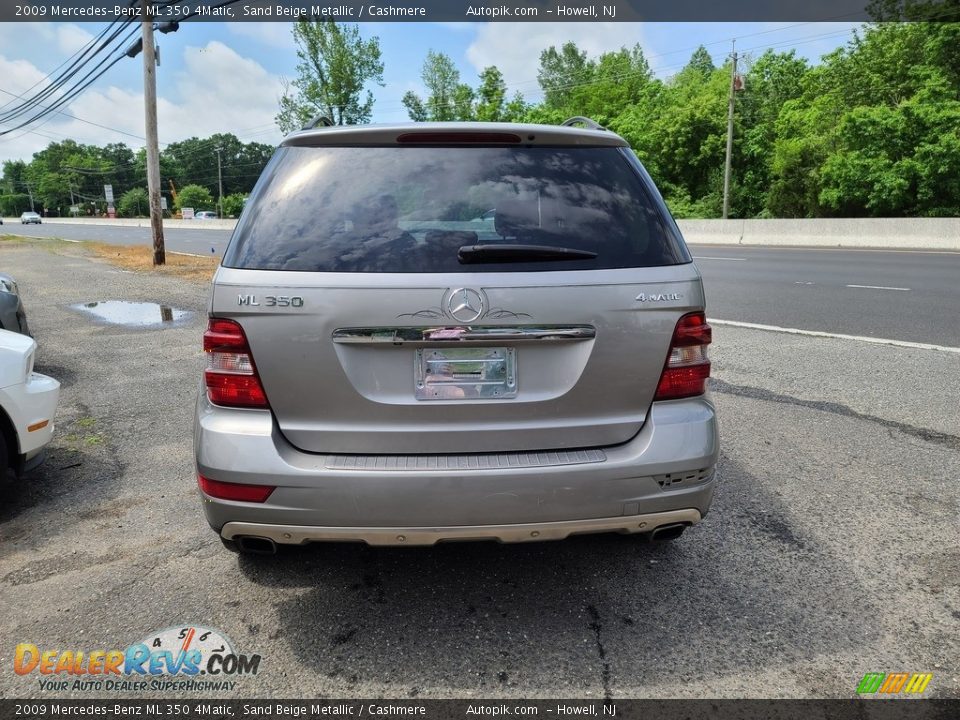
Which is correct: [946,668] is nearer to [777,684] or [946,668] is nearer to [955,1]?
[777,684]

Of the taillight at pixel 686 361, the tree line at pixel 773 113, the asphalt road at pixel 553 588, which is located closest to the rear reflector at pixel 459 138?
the taillight at pixel 686 361

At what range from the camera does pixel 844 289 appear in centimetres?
1129

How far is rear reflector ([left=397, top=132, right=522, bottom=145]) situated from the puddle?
→ 780 cm

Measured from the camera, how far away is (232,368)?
7.72 feet

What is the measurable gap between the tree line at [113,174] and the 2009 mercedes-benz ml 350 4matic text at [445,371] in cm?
12737

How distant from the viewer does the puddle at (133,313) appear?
943 centimetres

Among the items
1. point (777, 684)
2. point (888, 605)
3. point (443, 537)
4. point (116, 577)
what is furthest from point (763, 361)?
point (116, 577)

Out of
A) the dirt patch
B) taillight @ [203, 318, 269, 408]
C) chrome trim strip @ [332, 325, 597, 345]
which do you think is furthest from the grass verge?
chrome trim strip @ [332, 325, 597, 345]

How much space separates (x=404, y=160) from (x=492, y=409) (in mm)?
1011

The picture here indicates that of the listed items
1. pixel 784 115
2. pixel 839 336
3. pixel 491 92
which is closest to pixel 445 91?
pixel 491 92

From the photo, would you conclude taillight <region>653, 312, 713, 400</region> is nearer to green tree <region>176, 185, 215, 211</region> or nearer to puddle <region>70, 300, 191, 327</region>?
puddle <region>70, 300, 191, 327</region>

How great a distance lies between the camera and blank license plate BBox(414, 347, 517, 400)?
2291 millimetres

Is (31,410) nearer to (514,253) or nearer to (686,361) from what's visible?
(514,253)

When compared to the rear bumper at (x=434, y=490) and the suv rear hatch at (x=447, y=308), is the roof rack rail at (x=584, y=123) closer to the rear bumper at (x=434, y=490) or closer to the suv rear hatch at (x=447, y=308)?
the suv rear hatch at (x=447, y=308)
